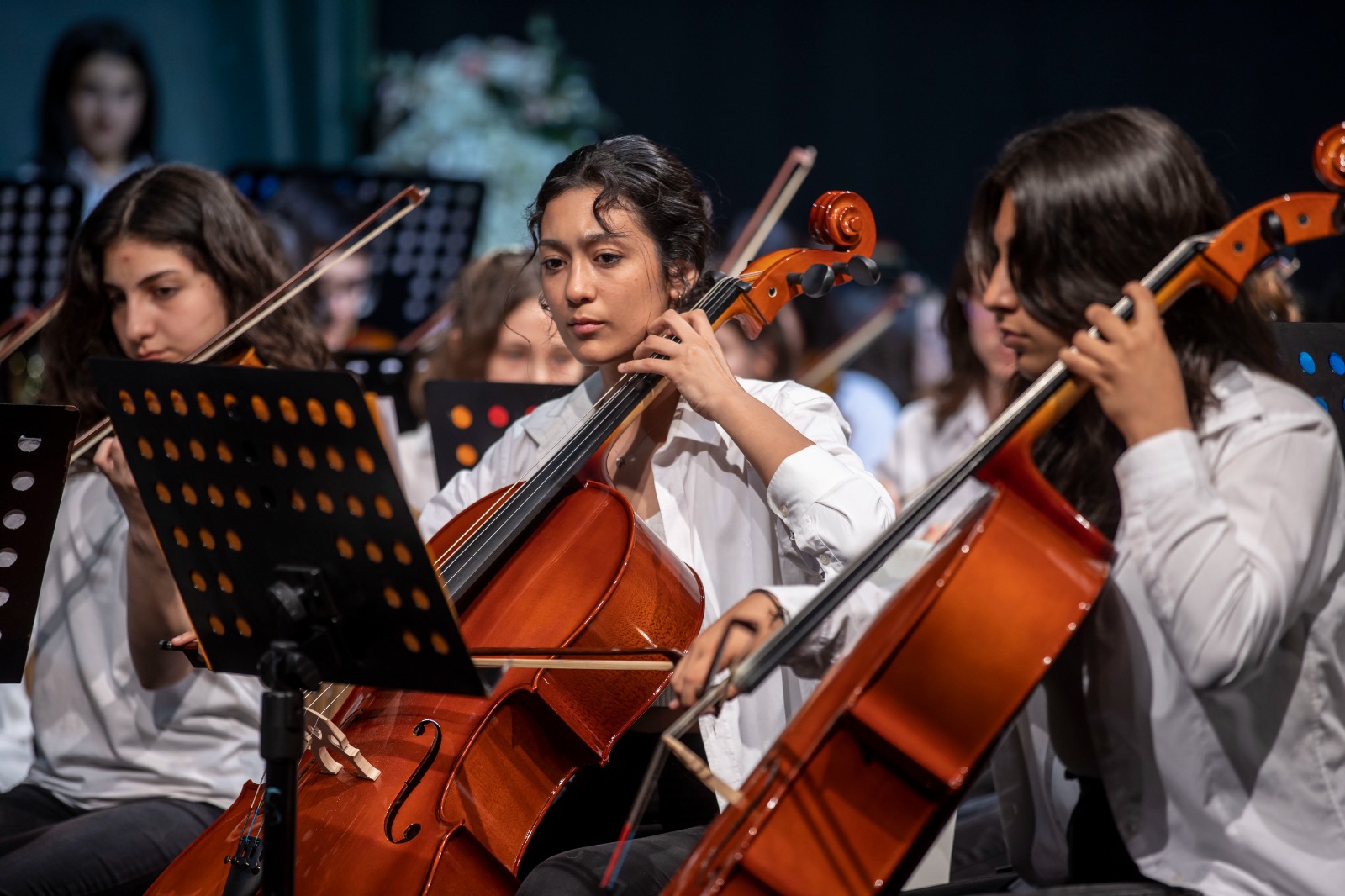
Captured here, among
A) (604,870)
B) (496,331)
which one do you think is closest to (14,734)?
(604,870)

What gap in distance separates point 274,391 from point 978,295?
0.80 meters

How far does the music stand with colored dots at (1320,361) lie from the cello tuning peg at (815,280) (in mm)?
540

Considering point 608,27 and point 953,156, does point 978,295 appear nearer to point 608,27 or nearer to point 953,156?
point 953,156

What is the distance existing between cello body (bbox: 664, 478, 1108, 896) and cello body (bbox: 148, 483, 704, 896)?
1.15 ft

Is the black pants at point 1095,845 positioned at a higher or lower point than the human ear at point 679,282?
lower

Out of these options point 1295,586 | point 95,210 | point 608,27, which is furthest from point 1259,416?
point 608,27

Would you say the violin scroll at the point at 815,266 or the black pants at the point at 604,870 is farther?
the violin scroll at the point at 815,266

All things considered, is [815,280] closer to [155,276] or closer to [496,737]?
[496,737]

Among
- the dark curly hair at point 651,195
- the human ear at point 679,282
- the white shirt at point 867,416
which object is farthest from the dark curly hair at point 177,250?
the white shirt at point 867,416

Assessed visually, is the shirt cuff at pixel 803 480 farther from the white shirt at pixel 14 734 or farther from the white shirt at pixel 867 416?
the white shirt at pixel 867 416

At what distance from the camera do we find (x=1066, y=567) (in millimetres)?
1167

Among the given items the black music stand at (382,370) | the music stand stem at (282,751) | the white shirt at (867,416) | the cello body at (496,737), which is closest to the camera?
the music stand stem at (282,751)

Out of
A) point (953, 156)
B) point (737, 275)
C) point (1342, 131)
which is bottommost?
point (953, 156)

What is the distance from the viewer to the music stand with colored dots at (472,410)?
7.29 feet
